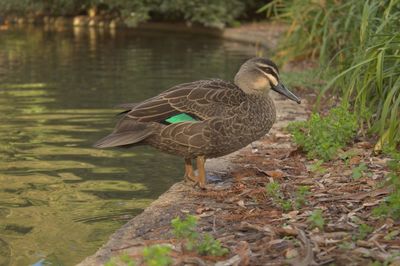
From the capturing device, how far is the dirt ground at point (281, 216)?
13.4 feet

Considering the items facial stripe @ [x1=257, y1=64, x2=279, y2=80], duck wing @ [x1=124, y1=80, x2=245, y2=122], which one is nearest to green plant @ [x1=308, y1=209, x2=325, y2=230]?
duck wing @ [x1=124, y1=80, x2=245, y2=122]

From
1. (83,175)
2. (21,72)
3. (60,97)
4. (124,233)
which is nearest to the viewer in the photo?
(124,233)

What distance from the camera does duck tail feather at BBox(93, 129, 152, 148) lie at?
5820 millimetres

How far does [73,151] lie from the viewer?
8.41m

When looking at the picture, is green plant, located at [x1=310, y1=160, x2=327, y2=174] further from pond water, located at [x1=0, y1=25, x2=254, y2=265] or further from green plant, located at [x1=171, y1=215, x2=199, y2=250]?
green plant, located at [x1=171, y1=215, x2=199, y2=250]

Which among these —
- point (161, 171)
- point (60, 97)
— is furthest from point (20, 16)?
point (161, 171)

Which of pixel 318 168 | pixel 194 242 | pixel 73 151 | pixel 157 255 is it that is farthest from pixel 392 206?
pixel 73 151

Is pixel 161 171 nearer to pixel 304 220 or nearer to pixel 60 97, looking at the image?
pixel 304 220

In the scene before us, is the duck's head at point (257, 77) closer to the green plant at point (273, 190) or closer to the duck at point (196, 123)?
the duck at point (196, 123)

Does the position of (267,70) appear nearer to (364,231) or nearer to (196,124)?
(196,124)

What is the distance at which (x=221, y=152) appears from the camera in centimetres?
601

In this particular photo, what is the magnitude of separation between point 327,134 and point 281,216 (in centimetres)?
199

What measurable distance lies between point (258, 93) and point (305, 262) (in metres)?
2.63

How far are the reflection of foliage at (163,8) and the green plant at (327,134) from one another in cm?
1866
